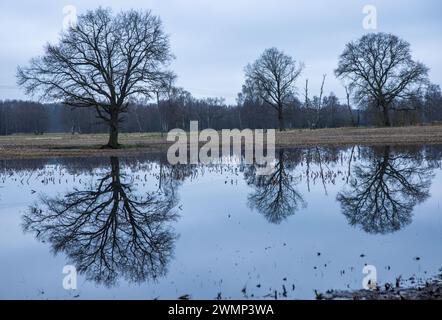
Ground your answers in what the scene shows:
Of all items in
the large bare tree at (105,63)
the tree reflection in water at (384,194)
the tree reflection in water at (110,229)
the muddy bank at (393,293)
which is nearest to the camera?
the muddy bank at (393,293)

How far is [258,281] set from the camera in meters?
7.16

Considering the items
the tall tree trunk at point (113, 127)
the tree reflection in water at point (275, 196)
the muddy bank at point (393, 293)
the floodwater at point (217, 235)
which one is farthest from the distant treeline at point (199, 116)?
the muddy bank at point (393, 293)

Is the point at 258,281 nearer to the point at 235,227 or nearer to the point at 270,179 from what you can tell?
the point at 235,227

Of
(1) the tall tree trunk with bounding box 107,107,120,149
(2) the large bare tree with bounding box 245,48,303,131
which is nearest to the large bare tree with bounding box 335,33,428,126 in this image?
(2) the large bare tree with bounding box 245,48,303,131

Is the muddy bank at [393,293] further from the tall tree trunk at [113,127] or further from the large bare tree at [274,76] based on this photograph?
the large bare tree at [274,76]

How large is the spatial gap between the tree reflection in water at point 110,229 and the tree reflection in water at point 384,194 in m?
4.91

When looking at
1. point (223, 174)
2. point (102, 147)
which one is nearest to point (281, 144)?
point (102, 147)

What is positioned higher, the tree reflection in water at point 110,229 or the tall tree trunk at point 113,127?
the tall tree trunk at point 113,127

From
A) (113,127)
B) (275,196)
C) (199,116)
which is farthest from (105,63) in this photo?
(199,116)

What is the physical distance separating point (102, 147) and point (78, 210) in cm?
2582

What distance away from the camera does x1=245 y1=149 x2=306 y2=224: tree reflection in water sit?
486 inches

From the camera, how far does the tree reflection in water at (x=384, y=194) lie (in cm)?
1101

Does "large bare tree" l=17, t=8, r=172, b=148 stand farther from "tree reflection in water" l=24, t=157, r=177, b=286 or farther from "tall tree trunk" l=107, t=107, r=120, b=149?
"tree reflection in water" l=24, t=157, r=177, b=286

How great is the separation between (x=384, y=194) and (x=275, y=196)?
137 inches
